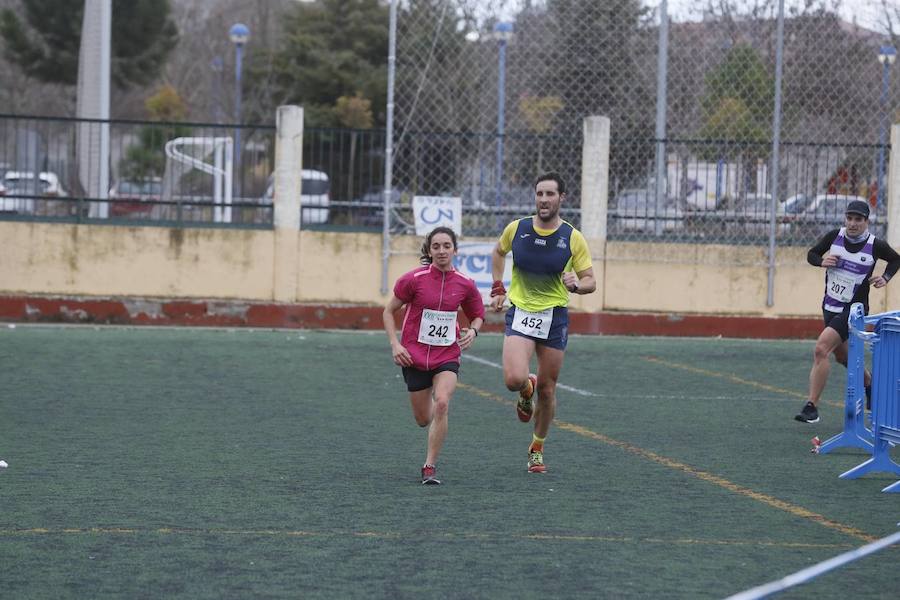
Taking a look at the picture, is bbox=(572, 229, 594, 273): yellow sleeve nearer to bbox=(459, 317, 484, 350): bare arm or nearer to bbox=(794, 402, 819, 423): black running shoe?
bbox=(459, 317, 484, 350): bare arm

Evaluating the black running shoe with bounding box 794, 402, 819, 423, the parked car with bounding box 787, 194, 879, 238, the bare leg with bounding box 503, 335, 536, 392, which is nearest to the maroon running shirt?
the bare leg with bounding box 503, 335, 536, 392

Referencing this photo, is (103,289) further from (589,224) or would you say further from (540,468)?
(540,468)

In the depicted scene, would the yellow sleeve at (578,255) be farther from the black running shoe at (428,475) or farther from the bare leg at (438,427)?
the black running shoe at (428,475)

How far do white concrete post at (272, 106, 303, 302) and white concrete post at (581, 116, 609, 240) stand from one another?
154 inches

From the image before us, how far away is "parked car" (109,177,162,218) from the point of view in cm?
1998

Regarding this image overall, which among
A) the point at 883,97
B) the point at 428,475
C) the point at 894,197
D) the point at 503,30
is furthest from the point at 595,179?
the point at 428,475

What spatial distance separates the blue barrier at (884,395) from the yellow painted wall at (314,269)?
10535mm

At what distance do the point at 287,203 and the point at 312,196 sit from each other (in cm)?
150

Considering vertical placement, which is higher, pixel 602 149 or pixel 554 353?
pixel 602 149

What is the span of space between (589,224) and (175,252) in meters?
5.60

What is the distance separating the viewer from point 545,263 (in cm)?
1000

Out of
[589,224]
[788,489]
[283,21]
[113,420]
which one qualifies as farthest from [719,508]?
[283,21]

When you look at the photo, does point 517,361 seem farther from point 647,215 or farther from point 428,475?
point 647,215

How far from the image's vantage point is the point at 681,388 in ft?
49.1
